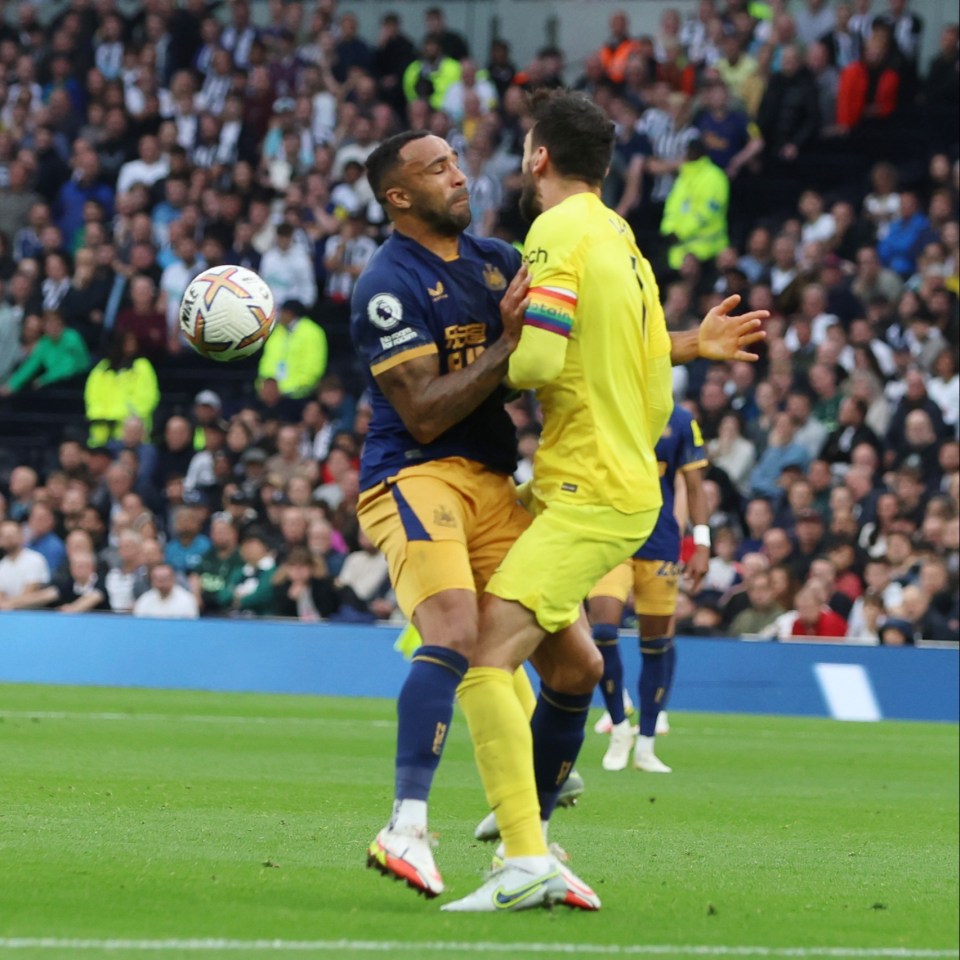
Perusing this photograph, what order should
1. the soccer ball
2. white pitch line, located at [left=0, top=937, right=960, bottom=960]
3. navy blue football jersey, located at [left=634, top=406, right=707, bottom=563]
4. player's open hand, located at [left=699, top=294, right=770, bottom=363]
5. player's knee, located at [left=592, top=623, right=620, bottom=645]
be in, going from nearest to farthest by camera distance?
white pitch line, located at [left=0, top=937, right=960, bottom=960], player's open hand, located at [left=699, top=294, right=770, bottom=363], the soccer ball, player's knee, located at [left=592, top=623, right=620, bottom=645], navy blue football jersey, located at [left=634, top=406, right=707, bottom=563]

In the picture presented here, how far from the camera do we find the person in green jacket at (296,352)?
21891mm

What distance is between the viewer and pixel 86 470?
21.3 metres

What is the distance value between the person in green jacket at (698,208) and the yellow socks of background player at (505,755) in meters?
16.7

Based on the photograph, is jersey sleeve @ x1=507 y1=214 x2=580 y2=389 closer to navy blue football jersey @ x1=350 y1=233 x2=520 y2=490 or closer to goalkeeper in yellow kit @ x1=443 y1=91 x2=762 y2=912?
goalkeeper in yellow kit @ x1=443 y1=91 x2=762 y2=912

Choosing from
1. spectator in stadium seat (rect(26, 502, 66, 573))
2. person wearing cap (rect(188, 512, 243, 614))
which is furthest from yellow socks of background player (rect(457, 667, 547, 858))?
spectator in stadium seat (rect(26, 502, 66, 573))

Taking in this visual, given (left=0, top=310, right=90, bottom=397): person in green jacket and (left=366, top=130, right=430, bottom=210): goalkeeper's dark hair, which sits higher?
(left=366, top=130, right=430, bottom=210): goalkeeper's dark hair

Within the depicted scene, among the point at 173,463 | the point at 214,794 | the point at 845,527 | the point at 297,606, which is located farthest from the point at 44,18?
the point at 214,794

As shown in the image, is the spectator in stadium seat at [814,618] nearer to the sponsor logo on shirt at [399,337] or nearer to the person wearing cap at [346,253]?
the person wearing cap at [346,253]

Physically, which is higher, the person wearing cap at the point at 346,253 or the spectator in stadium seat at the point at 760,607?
the person wearing cap at the point at 346,253

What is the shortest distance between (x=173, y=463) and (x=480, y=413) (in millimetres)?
15742

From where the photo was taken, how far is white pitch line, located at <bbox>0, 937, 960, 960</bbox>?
4973 millimetres

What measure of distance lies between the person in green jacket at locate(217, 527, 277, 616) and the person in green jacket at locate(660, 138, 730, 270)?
6.23m

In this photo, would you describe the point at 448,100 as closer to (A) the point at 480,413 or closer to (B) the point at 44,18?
(B) the point at 44,18

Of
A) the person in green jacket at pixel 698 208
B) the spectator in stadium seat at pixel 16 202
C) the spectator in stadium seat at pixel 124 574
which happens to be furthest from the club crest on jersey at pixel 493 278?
the spectator in stadium seat at pixel 16 202
